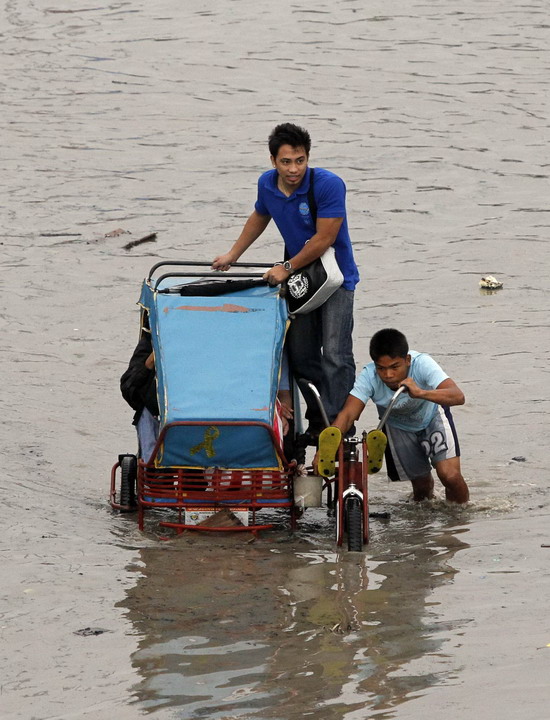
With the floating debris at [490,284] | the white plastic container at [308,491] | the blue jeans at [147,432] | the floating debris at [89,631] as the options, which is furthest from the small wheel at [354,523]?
the floating debris at [490,284]

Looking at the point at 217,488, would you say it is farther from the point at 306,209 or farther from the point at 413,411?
the point at 306,209

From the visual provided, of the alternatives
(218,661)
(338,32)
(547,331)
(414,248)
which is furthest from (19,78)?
(218,661)

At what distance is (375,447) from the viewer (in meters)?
6.87

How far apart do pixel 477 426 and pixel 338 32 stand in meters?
12.1

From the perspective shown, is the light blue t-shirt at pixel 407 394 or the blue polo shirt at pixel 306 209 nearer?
the blue polo shirt at pixel 306 209

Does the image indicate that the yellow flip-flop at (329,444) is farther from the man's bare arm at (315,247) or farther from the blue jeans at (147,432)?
the blue jeans at (147,432)

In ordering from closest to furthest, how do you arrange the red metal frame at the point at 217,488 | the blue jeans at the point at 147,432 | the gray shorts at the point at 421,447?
the red metal frame at the point at 217,488 → the blue jeans at the point at 147,432 → the gray shorts at the point at 421,447

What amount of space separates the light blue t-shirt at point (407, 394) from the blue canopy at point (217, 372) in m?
0.52

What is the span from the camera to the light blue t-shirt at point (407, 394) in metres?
7.11

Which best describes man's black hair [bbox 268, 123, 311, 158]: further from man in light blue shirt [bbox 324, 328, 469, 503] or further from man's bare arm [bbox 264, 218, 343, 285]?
→ man in light blue shirt [bbox 324, 328, 469, 503]

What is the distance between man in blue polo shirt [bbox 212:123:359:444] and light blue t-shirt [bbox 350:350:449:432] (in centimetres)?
14

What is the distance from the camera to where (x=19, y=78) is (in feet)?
59.5

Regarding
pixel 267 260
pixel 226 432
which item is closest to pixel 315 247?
pixel 226 432

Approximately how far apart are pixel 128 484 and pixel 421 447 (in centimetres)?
162
